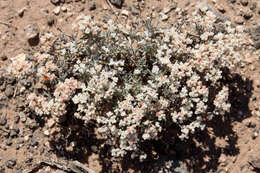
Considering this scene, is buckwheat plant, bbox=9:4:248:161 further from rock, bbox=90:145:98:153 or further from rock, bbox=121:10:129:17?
rock, bbox=121:10:129:17

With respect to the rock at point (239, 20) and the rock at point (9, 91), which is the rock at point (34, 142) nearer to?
the rock at point (9, 91)

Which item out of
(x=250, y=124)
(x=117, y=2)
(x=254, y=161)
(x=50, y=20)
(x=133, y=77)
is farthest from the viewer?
(x=117, y=2)

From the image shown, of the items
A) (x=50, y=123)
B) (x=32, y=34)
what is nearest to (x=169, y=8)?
(x=32, y=34)

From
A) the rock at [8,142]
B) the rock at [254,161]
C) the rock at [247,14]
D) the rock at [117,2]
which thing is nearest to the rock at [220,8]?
the rock at [247,14]

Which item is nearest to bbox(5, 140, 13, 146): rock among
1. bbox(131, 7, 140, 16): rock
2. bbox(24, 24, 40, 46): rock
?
bbox(24, 24, 40, 46): rock

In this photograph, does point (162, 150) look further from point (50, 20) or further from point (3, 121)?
point (50, 20)

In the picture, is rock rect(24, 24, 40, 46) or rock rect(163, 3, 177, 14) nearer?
rock rect(24, 24, 40, 46)

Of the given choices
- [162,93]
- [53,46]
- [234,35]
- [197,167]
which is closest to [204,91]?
[162,93]
